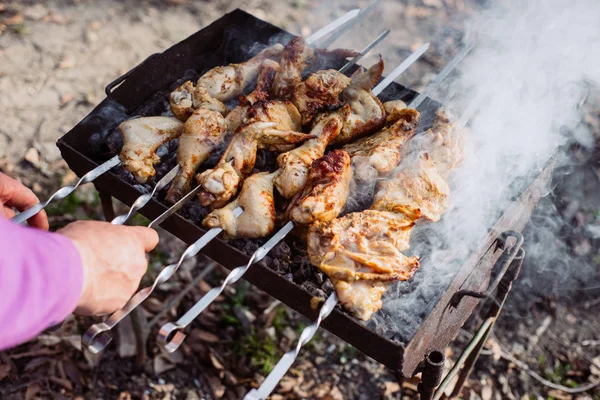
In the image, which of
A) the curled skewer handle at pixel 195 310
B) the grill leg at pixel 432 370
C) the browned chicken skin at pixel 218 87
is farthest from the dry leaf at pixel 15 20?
the grill leg at pixel 432 370

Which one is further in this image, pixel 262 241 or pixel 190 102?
pixel 190 102

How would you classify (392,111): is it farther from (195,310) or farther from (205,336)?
(205,336)

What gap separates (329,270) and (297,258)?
375 millimetres

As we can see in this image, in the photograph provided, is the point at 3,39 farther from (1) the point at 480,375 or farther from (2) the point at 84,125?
(1) the point at 480,375

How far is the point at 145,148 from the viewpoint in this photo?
2.82 m

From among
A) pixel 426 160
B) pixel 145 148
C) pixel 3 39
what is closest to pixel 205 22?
pixel 3 39

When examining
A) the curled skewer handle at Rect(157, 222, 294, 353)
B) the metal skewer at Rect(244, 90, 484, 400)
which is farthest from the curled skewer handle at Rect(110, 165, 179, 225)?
the metal skewer at Rect(244, 90, 484, 400)

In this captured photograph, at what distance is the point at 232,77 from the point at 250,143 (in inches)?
28.2

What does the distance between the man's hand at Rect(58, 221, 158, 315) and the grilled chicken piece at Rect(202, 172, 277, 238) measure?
42 cm

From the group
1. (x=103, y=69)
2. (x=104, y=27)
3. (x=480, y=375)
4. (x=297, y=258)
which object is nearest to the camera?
(x=297, y=258)

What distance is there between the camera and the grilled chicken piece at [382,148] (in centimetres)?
273

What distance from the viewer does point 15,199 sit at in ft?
7.90

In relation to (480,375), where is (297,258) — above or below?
above

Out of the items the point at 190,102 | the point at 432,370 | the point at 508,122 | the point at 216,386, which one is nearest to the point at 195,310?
the point at 432,370
